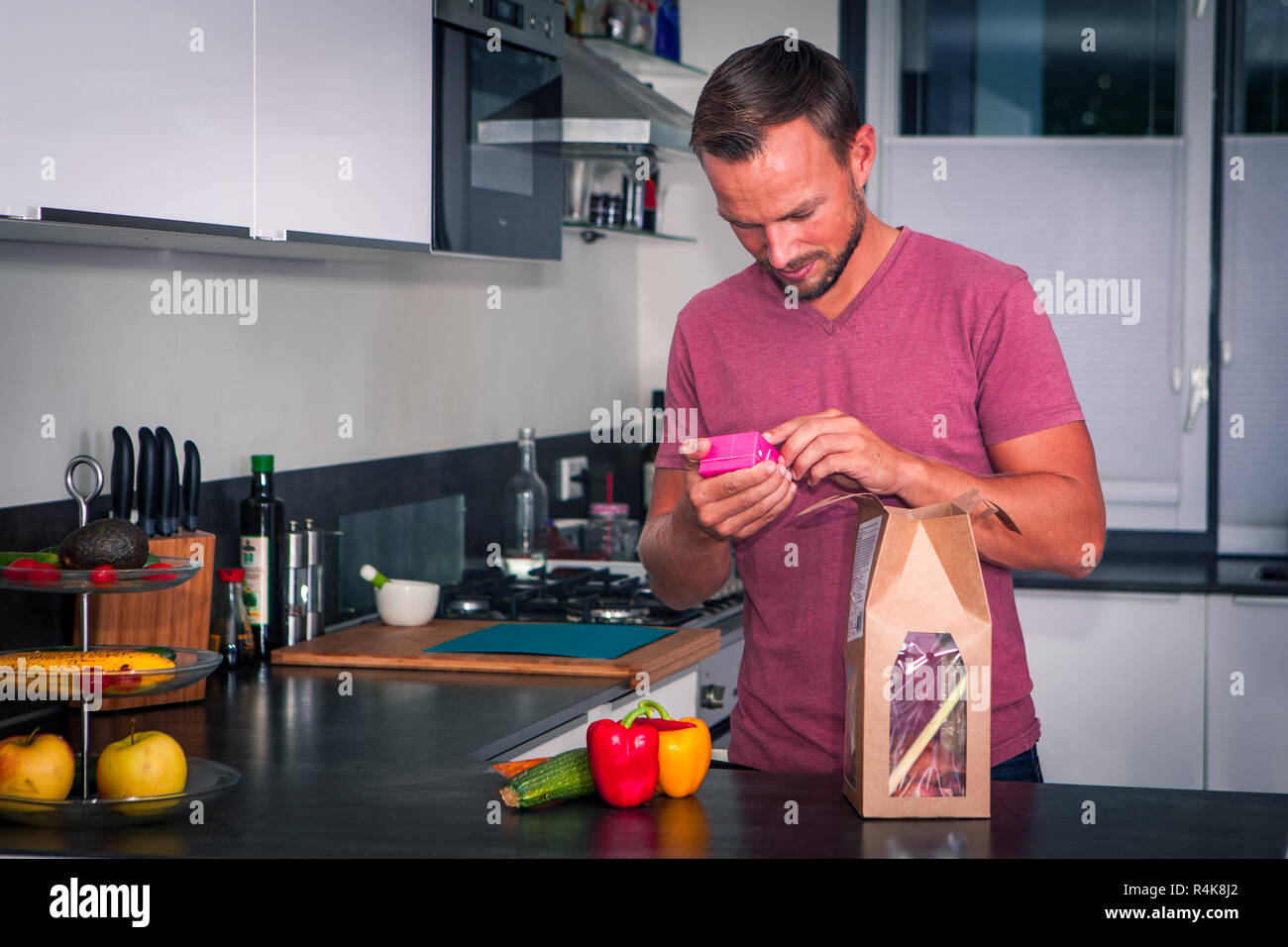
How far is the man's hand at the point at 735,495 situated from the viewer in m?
1.46

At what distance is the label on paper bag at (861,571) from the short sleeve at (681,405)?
522mm

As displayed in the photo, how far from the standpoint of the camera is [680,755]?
4.62 feet

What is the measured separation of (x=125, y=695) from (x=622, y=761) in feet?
1.95

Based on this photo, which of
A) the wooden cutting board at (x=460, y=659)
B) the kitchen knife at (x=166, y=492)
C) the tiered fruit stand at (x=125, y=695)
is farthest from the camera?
the wooden cutting board at (x=460, y=659)

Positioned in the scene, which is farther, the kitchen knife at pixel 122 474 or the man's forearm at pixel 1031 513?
the kitchen knife at pixel 122 474

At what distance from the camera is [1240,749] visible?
10.9ft

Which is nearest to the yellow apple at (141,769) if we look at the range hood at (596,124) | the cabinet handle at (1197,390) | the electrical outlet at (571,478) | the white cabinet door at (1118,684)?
the range hood at (596,124)

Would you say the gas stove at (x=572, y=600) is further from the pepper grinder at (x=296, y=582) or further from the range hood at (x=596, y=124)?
the range hood at (x=596, y=124)

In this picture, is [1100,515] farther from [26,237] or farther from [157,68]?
[26,237]

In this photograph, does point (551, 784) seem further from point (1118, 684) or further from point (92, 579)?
point (1118, 684)

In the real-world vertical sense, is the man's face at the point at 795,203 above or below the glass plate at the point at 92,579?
above

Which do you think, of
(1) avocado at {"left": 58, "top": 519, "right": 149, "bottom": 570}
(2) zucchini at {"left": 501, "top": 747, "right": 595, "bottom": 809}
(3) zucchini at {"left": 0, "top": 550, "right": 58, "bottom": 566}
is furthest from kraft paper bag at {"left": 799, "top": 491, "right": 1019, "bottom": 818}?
(3) zucchini at {"left": 0, "top": 550, "right": 58, "bottom": 566}
